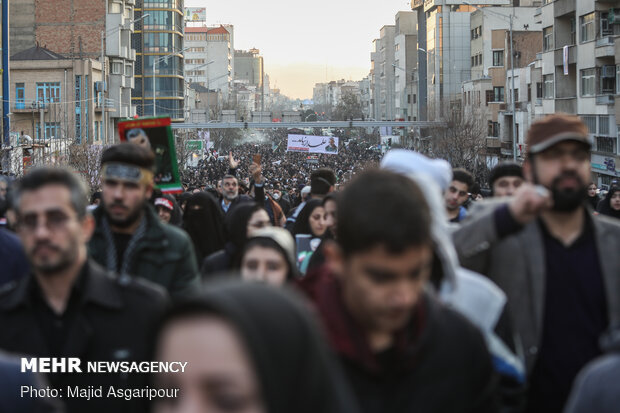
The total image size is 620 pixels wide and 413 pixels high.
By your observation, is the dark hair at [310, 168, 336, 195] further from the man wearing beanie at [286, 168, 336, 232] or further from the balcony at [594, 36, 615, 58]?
the balcony at [594, 36, 615, 58]

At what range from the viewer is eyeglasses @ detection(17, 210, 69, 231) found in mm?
3631

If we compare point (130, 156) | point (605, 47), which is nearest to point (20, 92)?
point (605, 47)

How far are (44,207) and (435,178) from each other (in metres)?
1.45

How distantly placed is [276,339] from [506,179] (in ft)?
16.1

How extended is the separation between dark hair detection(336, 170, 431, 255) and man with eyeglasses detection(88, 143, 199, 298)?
2.08m

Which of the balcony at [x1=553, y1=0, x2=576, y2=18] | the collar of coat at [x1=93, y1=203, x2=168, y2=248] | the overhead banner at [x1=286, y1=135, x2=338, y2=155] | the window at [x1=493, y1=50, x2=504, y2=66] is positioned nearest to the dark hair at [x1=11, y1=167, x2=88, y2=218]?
the collar of coat at [x1=93, y1=203, x2=168, y2=248]

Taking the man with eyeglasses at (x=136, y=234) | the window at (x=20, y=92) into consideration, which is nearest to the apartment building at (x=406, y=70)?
the window at (x=20, y=92)

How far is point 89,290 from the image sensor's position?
3713mm

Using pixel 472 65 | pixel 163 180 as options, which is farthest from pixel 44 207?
pixel 472 65

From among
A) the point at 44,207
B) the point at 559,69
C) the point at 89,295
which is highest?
the point at 559,69

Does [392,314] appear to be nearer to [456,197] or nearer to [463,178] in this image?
[456,197]

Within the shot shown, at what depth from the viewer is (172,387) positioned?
6.72 ft

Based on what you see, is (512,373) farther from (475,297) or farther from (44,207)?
(44,207)

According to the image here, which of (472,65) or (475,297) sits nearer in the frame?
(475,297)
